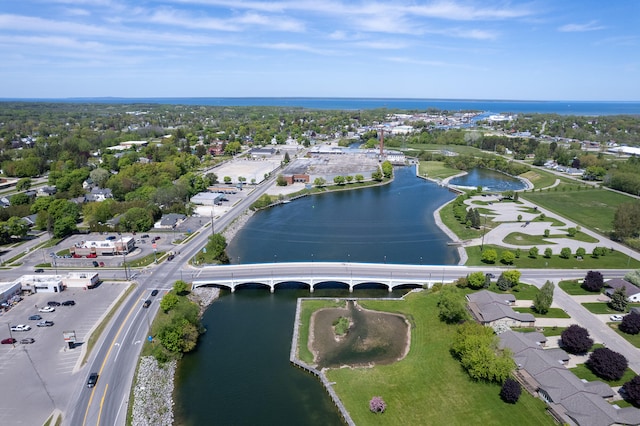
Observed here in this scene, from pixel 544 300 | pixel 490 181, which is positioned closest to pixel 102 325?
pixel 544 300

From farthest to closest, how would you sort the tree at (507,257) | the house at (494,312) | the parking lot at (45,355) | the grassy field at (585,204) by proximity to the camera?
the grassy field at (585,204), the tree at (507,257), the house at (494,312), the parking lot at (45,355)

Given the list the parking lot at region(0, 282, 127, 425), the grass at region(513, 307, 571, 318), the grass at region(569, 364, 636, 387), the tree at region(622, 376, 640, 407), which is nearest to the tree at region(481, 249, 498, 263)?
the grass at region(513, 307, 571, 318)

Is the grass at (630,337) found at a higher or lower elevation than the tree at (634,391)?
lower

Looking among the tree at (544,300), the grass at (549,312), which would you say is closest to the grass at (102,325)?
the grass at (549,312)

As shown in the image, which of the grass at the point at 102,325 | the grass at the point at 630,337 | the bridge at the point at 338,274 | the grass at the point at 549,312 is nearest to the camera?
the grass at the point at 102,325

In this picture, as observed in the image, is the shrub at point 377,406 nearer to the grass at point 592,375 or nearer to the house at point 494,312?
the house at point 494,312

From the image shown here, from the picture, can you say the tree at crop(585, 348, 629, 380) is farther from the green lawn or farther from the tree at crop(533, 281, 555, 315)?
the green lawn

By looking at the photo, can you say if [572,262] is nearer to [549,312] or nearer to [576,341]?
[549,312]
